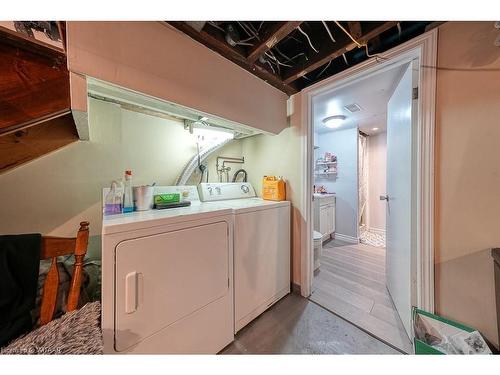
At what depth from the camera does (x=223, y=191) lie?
1900 millimetres

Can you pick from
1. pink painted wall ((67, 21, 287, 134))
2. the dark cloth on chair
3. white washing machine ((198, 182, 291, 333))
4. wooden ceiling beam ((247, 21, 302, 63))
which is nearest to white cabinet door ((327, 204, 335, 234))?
white washing machine ((198, 182, 291, 333))

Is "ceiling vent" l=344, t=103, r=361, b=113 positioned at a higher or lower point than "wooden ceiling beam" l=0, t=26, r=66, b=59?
higher

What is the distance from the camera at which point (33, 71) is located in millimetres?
830

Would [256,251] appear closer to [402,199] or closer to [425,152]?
[402,199]

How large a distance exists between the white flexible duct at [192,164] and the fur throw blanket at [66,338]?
122 cm

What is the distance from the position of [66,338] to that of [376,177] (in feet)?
17.0

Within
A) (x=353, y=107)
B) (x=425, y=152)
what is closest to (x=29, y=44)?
(x=425, y=152)

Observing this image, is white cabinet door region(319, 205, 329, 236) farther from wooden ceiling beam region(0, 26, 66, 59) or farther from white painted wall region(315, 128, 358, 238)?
wooden ceiling beam region(0, 26, 66, 59)

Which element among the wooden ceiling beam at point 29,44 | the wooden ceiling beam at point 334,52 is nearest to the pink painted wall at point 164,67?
the wooden ceiling beam at point 29,44

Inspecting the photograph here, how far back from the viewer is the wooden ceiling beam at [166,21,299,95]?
1121mm

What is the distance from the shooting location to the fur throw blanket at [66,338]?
708 mm

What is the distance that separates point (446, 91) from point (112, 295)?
2301 millimetres

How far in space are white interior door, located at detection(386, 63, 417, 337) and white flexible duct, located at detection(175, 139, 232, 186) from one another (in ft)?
5.55
